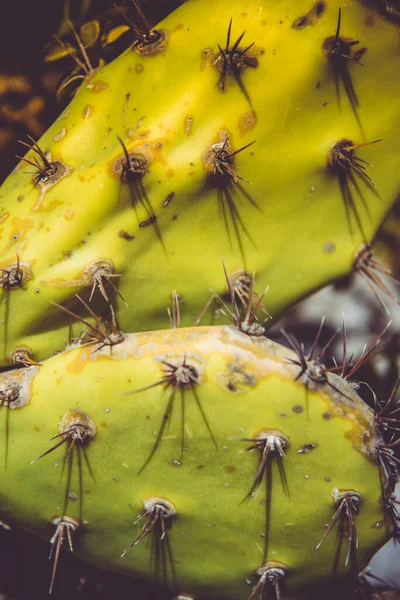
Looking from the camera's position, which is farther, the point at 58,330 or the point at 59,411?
the point at 58,330

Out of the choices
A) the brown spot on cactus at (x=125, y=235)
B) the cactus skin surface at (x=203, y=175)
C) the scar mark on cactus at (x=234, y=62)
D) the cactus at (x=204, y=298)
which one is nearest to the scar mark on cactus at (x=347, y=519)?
the cactus at (x=204, y=298)

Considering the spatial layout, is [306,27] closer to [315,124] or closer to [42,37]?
[315,124]

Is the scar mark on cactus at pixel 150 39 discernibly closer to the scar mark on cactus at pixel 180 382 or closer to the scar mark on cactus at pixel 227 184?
the scar mark on cactus at pixel 227 184

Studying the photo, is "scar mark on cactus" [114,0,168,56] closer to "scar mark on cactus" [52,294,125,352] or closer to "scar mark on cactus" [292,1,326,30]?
"scar mark on cactus" [292,1,326,30]

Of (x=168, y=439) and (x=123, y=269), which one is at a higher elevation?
(x=123, y=269)

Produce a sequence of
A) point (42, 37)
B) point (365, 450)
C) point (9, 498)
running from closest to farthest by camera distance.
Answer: point (365, 450)
point (9, 498)
point (42, 37)

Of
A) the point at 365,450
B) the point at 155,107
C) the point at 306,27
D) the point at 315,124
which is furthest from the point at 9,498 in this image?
the point at 306,27
